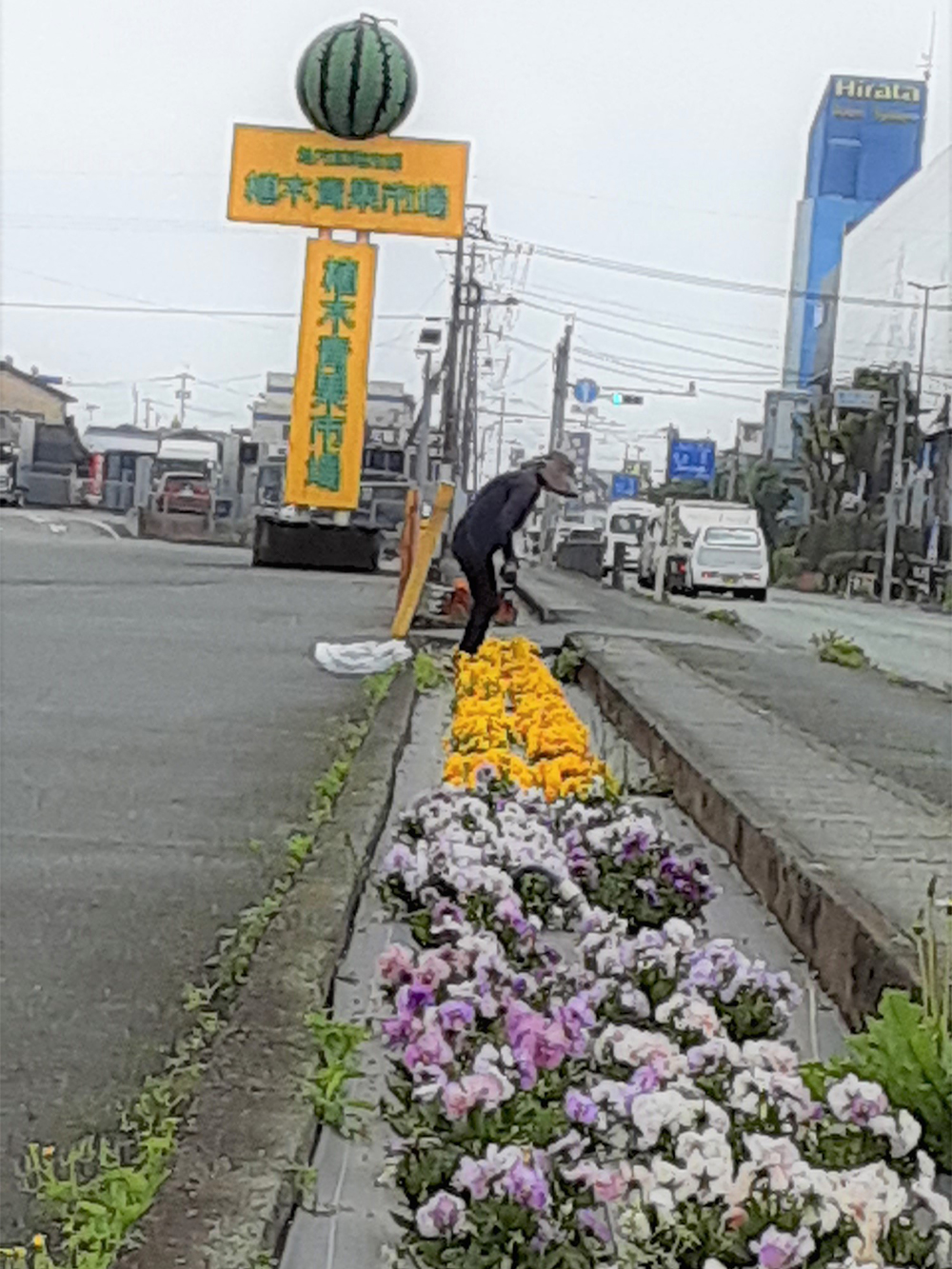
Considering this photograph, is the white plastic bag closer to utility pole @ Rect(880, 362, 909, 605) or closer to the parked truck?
the parked truck

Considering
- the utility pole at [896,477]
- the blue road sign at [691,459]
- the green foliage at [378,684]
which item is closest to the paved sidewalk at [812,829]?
the green foliage at [378,684]

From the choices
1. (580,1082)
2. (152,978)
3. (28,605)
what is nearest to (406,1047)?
(580,1082)

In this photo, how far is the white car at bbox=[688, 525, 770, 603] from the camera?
4538 centimetres

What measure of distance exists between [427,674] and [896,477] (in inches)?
1776

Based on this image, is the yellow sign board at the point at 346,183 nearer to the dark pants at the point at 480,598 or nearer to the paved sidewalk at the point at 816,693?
the paved sidewalk at the point at 816,693

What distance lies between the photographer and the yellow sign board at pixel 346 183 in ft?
104

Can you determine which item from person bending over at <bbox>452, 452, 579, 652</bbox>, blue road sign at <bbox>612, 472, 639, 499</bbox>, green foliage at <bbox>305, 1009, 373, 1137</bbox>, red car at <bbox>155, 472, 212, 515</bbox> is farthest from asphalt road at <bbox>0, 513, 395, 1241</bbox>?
blue road sign at <bbox>612, 472, 639, 499</bbox>

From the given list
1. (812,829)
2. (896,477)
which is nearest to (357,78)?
(812,829)

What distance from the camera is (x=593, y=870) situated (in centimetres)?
538

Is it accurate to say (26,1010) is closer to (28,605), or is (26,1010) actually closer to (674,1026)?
(674,1026)

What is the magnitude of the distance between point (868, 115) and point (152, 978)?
14067 centimetres

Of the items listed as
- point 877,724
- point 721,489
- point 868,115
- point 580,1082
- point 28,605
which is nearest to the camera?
point 580,1082

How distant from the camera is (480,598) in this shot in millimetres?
13805

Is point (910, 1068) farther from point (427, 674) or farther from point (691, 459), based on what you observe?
point (691, 459)
